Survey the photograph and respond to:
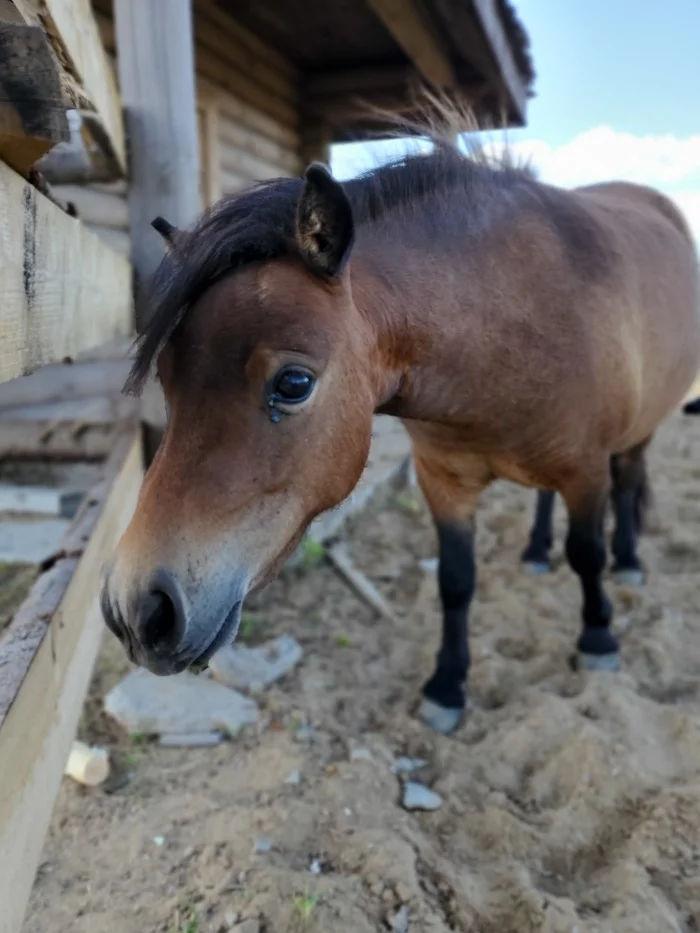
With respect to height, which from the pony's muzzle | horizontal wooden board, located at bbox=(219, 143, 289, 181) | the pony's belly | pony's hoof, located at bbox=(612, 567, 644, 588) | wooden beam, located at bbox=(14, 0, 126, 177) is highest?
horizontal wooden board, located at bbox=(219, 143, 289, 181)

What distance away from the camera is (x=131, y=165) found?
9.28ft

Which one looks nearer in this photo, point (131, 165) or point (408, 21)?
point (131, 165)

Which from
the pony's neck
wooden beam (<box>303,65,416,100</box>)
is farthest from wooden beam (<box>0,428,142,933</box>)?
wooden beam (<box>303,65,416,100</box>)

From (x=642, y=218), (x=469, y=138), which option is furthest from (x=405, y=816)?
(x=642, y=218)

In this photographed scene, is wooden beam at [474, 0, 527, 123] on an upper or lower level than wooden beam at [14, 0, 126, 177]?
upper

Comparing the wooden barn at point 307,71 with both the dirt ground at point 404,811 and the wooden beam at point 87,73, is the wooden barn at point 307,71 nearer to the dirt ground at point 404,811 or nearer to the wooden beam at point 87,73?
the wooden beam at point 87,73

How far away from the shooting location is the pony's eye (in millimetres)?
1485

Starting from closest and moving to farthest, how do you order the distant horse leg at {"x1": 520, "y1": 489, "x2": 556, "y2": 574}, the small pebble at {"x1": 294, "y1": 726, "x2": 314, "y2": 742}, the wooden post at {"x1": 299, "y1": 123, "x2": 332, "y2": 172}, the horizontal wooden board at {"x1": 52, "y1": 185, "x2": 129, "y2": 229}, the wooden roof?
the small pebble at {"x1": 294, "y1": 726, "x2": 314, "y2": 742} < the distant horse leg at {"x1": 520, "y1": 489, "x2": 556, "y2": 574} < the horizontal wooden board at {"x1": 52, "y1": 185, "x2": 129, "y2": 229} < the wooden roof < the wooden post at {"x1": 299, "y1": 123, "x2": 332, "y2": 172}

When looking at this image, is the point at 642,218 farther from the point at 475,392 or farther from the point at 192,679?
the point at 192,679

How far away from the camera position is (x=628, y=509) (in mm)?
4102

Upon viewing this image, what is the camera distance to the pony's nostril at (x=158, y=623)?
1.29 meters

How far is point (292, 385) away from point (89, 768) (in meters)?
1.53

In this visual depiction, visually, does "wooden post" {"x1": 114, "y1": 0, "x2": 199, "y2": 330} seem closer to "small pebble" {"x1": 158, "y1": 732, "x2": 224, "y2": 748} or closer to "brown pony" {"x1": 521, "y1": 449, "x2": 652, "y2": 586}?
"small pebble" {"x1": 158, "y1": 732, "x2": 224, "y2": 748}

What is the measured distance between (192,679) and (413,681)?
901mm
